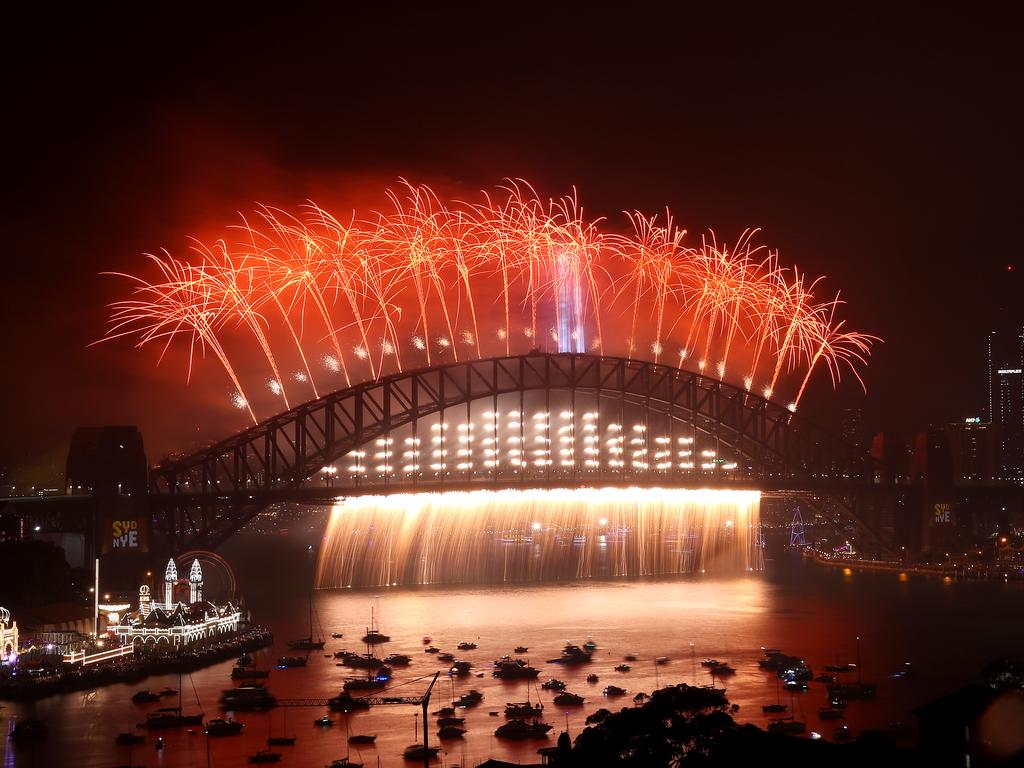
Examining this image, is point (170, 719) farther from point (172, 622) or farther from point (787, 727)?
point (787, 727)

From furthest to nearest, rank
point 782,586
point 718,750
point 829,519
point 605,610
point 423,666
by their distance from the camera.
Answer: point 829,519
point 782,586
point 605,610
point 423,666
point 718,750

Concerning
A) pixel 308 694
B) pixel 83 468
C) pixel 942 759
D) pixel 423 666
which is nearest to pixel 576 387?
pixel 83 468

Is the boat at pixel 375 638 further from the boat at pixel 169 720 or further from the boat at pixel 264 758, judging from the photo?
the boat at pixel 264 758

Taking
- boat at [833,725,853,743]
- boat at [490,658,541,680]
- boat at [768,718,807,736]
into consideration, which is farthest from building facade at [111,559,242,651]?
boat at [833,725,853,743]

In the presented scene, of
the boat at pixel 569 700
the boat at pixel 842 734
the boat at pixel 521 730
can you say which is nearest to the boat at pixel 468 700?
the boat at pixel 569 700

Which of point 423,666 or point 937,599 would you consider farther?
point 937,599

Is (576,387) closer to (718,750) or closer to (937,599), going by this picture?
(937,599)
